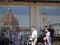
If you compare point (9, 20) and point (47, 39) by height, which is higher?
point (9, 20)

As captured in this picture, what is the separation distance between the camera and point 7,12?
721 inches

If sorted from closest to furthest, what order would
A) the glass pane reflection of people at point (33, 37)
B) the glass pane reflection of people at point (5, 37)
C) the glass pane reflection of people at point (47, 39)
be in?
1. the glass pane reflection of people at point (33, 37)
2. the glass pane reflection of people at point (47, 39)
3. the glass pane reflection of people at point (5, 37)

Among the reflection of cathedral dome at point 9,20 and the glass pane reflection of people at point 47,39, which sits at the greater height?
the reflection of cathedral dome at point 9,20

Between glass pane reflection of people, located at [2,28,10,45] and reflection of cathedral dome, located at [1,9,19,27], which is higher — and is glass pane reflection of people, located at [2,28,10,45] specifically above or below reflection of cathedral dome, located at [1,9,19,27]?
below

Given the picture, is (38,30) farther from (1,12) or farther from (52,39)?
(1,12)

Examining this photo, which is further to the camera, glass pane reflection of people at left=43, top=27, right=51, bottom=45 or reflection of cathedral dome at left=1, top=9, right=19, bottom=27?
reflection of cathedral dome at left=1, top=9, right=19, bottom=27

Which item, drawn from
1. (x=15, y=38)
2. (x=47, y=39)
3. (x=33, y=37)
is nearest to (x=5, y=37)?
(x=15, y=38)

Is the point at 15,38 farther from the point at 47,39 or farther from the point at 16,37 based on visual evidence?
the point at 47,39

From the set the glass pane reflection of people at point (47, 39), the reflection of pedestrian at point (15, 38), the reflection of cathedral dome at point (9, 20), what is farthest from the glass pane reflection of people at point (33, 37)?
the reflection of cathedral dome at point (9, 20)

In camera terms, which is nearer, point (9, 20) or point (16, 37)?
point (16, 37)

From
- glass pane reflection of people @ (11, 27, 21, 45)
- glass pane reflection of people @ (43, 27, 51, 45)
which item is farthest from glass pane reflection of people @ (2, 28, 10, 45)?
glass pane reflection of people @ (43, 27, 51, 45)

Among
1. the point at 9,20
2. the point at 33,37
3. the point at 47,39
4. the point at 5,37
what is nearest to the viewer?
the point at 33,37

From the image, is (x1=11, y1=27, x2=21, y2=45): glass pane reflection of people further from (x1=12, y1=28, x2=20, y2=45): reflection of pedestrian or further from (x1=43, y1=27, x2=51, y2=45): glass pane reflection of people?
(x1=43, y1=27, x2=51, y2=45): glass pane reflection of people

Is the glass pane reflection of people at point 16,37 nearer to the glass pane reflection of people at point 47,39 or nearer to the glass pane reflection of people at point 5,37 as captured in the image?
the glass pane reflection of people at point 5,37
